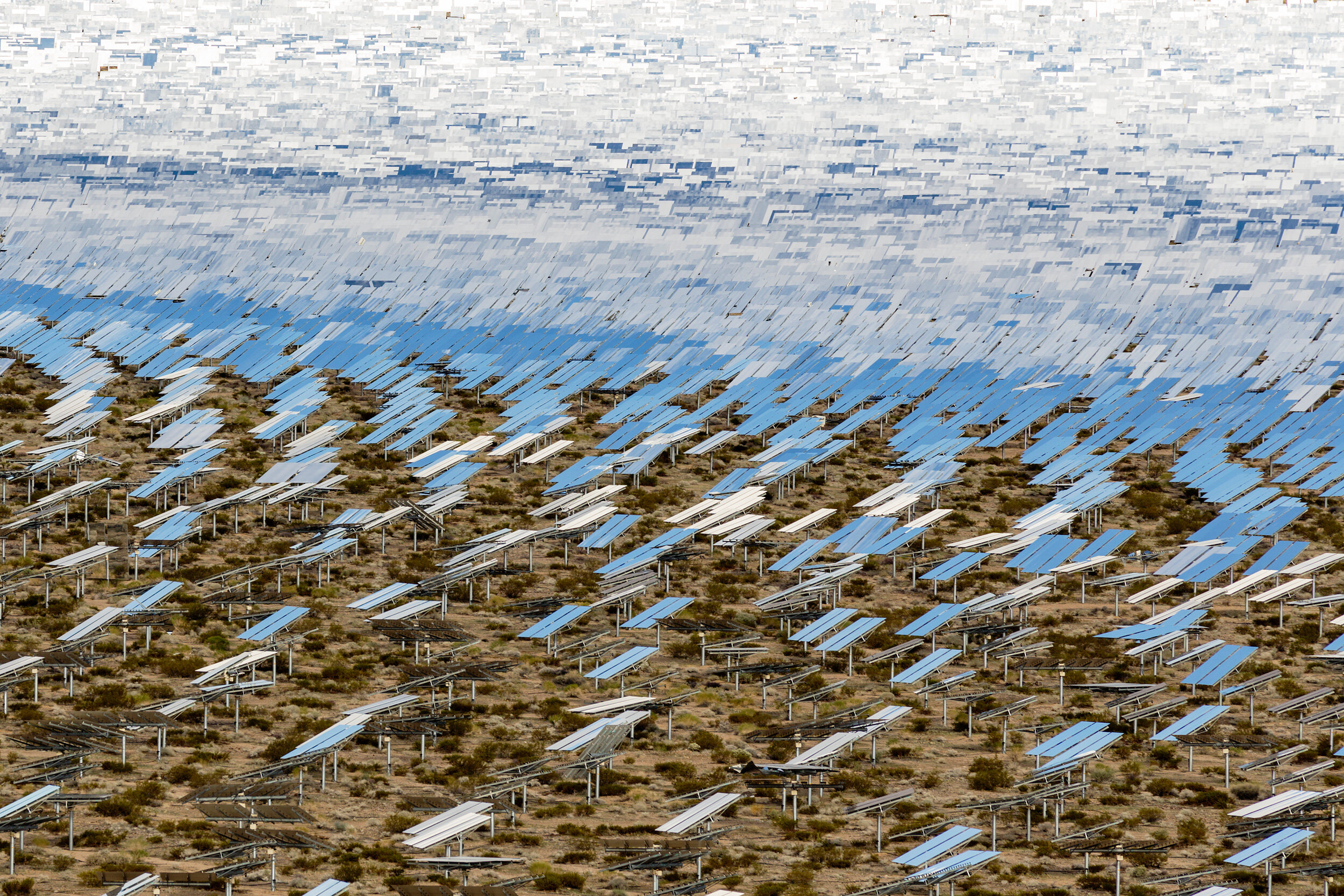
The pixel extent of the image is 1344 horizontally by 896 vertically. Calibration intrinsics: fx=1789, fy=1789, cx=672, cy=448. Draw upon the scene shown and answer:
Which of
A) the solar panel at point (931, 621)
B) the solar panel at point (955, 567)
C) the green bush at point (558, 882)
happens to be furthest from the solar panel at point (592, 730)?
the solar panel at point (955, 567)

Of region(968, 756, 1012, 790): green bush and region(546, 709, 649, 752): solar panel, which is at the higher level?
region(546, 709, 649, 752): solar panel

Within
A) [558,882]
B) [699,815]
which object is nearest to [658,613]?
[699,815]

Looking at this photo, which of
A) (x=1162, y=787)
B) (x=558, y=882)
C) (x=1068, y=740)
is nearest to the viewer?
(x=558, y=882)

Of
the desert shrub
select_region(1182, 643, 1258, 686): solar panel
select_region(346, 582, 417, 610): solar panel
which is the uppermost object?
select_region(346, 582, 417, 610): solar panel

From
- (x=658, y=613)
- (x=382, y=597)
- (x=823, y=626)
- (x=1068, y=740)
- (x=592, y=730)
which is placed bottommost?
(x=1068, y=740)

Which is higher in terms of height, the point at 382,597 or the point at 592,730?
A: the point at 382,597

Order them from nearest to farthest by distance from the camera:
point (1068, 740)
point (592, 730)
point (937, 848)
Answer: point (937, 848) → point (1068, 740) → point (592, 730)

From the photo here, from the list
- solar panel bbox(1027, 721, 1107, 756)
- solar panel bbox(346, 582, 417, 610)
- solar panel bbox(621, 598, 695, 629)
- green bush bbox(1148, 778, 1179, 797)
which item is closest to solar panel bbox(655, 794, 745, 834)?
solar panel bbox(1027, 721, 1107, 756)

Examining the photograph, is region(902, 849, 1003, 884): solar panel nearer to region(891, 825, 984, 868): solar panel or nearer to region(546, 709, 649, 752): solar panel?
region(891, 825, 984, 868): solar panel

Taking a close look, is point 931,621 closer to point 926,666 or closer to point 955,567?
point 926,666

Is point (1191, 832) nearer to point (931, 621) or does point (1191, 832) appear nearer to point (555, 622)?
point (931, 621)

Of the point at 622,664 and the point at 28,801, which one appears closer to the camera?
the point at 28,801
